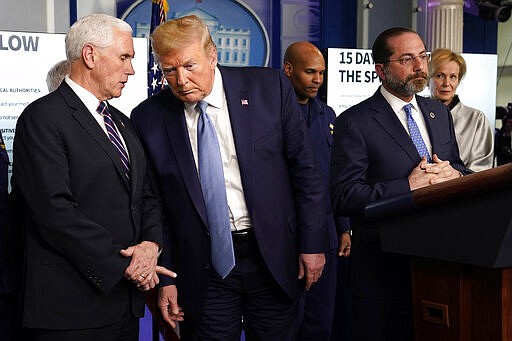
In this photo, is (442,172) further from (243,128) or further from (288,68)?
(288,68)

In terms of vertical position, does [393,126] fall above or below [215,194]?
above

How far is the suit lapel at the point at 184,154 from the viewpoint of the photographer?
6.68 ft

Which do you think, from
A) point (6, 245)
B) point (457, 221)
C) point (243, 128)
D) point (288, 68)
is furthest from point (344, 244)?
point (457, 221)

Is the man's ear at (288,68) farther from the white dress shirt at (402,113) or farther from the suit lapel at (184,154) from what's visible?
the suit lapel at (184,154)

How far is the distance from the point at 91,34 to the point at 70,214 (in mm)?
511

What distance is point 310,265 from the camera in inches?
85.3

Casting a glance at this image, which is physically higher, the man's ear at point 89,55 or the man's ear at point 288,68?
the man's ear at point 288,68

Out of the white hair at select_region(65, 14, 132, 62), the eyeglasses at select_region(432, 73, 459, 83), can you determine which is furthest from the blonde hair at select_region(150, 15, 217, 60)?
the eyeglasses at select_region(432, 73, 459, 83)

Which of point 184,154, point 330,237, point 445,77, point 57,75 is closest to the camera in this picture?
point 184,154

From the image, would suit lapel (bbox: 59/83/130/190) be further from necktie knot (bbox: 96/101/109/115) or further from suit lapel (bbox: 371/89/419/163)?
suit lapel (bbox: 371/89/419/163)

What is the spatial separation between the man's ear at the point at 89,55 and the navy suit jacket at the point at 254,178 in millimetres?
260

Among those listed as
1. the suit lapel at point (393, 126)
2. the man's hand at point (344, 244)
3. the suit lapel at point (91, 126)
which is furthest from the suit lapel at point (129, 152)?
the man's hand at point (344, 244)

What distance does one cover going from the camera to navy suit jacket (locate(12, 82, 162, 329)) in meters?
1.83

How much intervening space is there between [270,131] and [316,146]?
1.33 meters
